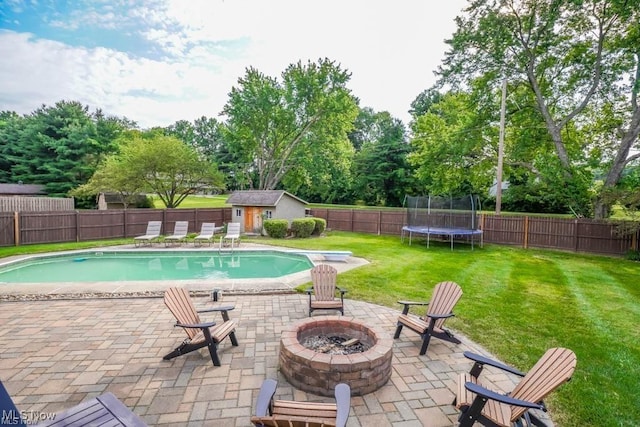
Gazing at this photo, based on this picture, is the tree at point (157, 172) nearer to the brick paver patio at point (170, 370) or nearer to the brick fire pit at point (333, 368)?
the brick paver patio at point (170, 370)

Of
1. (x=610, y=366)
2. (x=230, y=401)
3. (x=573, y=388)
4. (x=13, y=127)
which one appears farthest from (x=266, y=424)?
(x=13, y=127)

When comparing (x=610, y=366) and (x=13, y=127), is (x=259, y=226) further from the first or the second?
(x=13, y=127)

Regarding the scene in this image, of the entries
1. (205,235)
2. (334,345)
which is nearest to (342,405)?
(334,345)

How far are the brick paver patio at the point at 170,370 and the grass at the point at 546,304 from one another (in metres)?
0.68

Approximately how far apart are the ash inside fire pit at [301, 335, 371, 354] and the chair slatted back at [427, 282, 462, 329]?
114 centimetres

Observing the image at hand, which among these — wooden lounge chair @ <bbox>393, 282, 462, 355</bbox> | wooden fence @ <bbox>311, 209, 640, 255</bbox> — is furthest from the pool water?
wooden fence @ <bbox>311, 209, 640, 255</bbox>

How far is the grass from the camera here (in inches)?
135

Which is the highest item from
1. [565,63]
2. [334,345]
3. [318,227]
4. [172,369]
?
[565,63]

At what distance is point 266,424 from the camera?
2.16 meters

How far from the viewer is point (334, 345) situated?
399 centimetres

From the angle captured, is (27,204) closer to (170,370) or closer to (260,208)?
(260,208)

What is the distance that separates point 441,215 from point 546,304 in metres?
8.97

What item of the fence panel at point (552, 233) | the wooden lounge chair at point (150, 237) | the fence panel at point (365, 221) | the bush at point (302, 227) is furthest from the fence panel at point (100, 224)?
the fence panel at point (552, 233)

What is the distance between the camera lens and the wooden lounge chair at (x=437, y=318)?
13.8ft
